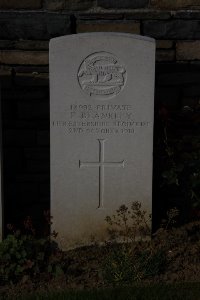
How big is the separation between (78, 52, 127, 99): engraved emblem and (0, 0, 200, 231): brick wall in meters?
0.64

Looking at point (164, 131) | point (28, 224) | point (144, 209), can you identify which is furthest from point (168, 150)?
point (28, 224)

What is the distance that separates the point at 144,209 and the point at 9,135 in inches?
58.1

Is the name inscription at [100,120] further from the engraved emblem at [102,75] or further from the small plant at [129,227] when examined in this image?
the small plant at [129,227]

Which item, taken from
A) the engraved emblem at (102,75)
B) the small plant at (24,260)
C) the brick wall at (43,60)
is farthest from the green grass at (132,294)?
the brick wall at (43,60)

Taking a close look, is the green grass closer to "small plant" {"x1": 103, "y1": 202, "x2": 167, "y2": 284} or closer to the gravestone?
"small plant" {"x1": 103, "y1": 202, "x2": 167, "y2": 284}

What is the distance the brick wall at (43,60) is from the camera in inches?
190

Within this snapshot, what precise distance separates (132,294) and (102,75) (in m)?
1.60

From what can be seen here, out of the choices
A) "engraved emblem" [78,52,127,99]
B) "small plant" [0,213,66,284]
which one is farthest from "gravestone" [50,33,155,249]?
"small plant" [0,213,66,284]

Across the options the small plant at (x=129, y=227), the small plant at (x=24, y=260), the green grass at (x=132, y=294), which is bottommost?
the green grass at (x=132, y=294)

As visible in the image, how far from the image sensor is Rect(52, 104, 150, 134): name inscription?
13.8 feet

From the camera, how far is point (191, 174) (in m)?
4.71

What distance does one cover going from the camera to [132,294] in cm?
365

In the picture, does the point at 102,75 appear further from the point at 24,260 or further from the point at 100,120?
the point at 24,260

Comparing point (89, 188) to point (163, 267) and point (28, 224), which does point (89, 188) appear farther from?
point (163, 267)
